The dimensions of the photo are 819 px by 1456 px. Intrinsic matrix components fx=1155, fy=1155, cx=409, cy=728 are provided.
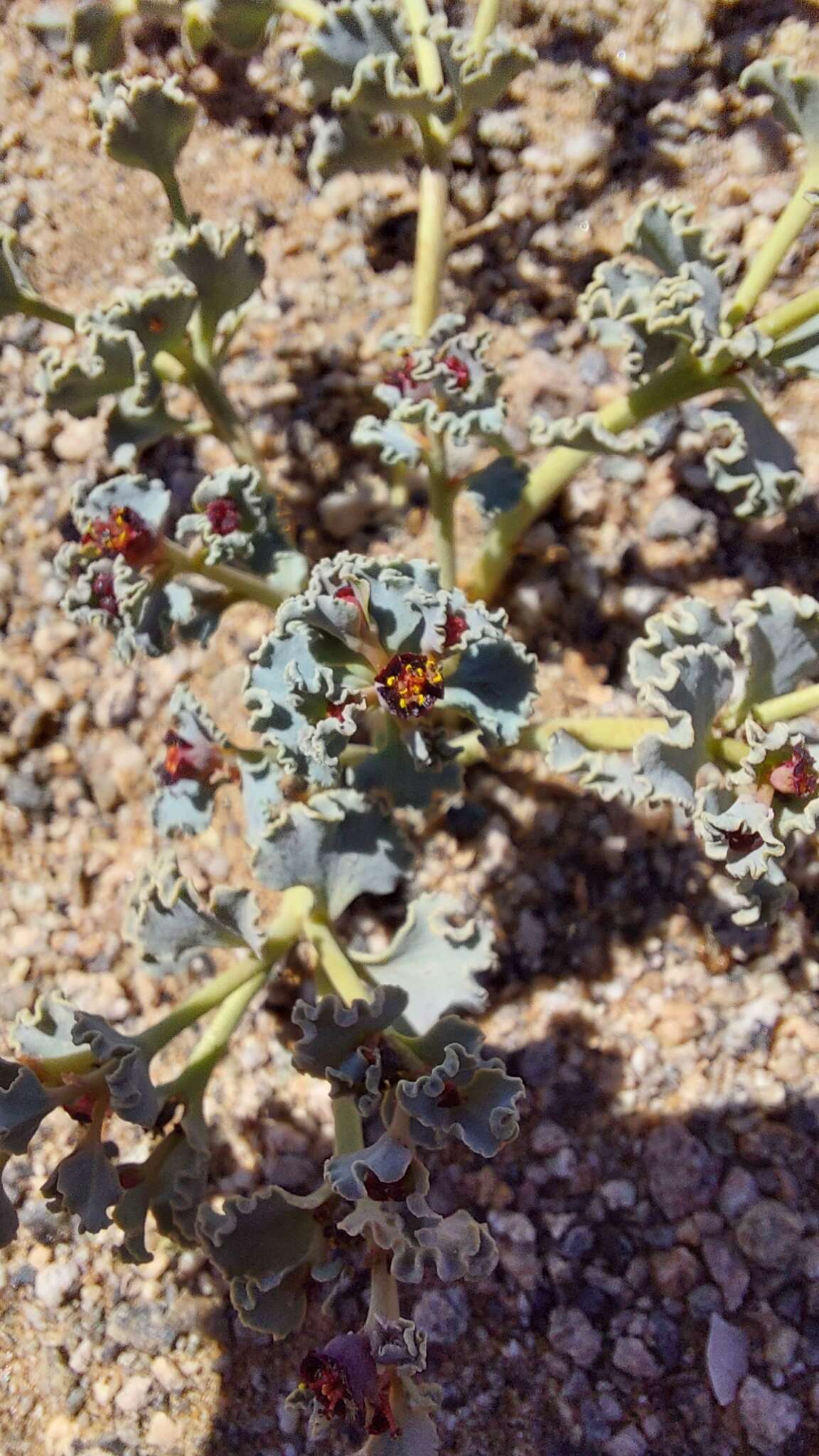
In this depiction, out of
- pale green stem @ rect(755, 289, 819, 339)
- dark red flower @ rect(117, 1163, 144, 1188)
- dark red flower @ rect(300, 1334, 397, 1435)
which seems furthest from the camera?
pale green stem @ rect(755, 289, 819, 339)

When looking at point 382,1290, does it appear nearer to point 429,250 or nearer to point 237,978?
point 237,978

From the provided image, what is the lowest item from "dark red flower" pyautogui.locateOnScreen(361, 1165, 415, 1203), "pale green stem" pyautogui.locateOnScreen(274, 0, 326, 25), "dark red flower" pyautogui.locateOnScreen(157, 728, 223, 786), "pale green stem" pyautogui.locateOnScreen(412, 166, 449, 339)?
"dark red flower" pyautogui.locateOnScreen(361, 1165, 415, 1203)

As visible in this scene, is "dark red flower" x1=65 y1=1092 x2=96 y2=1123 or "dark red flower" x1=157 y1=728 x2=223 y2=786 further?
"dark red flower" x1=157 y1=728 x2=223 y2=786

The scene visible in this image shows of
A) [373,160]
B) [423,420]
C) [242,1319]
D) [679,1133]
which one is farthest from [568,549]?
[242,1319]

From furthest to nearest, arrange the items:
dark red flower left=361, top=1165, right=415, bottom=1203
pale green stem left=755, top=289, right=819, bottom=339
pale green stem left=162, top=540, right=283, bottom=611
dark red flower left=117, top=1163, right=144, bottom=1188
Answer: pale green stem left=162, top=540, right=283, bottom=611
pale green stem left=755, top=289, right=819, bottom=339
dark red flower left=117, top=1163, right=144, bottom=1188
dark red flower left=361, top=1165, right=415, bottom=1203

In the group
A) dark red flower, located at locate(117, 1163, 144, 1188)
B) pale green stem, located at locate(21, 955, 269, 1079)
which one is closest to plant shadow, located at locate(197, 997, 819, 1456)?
dark red flower, located at locate(117, 1163, 144, 1188)

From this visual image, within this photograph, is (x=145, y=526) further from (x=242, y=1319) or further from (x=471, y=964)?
(x=242, y=1319)

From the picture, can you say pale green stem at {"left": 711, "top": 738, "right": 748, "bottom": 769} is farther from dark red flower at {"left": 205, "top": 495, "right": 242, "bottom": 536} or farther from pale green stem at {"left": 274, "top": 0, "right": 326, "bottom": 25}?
pale green stem at {"left": 274, "top": 0, "right": 326, "bottom": 25}
